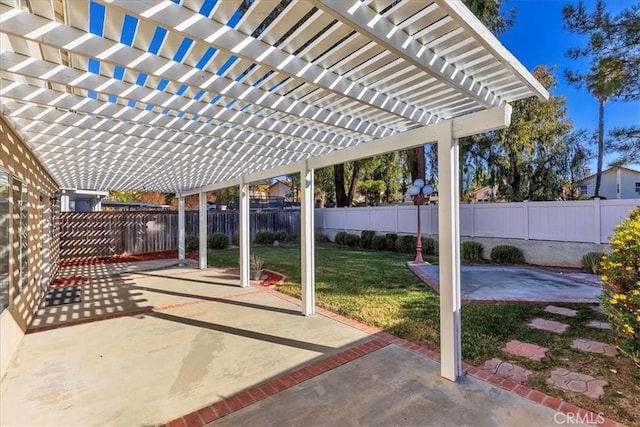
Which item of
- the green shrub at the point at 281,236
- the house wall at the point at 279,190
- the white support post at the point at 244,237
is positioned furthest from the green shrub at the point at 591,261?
the house wall at the point at 279,190

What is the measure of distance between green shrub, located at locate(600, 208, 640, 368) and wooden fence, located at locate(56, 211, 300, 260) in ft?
47.0

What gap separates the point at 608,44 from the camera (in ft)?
26.0

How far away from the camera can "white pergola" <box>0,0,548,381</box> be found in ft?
7.37

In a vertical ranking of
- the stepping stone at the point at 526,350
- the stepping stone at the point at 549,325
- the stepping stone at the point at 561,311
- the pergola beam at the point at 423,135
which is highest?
the pergola beam at the point at 423,135

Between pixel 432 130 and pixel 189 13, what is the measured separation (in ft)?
8.31

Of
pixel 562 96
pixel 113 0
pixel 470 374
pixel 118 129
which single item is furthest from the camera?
pixel 562 96

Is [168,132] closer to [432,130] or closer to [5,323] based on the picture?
[5,323]

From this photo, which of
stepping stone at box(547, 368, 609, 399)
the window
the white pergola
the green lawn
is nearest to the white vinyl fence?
the green lawn

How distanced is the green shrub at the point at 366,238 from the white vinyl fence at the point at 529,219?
53cm

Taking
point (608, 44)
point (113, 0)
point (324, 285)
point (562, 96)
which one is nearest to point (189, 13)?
point (113, 0)

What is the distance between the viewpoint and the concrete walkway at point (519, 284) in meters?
6.24

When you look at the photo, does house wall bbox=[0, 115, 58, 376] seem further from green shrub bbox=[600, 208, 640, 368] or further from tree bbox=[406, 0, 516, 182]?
tree bbox=[406, 0, 516, 182]

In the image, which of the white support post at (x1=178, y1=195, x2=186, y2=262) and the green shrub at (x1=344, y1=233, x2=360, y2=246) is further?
the green shrub at (x1=344, y1=233, x2=360, y2=246)

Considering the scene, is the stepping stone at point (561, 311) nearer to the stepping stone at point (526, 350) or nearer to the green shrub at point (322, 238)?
the stepping stone at point (526, 350)
